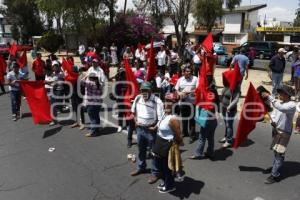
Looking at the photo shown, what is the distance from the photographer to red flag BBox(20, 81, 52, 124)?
963cm

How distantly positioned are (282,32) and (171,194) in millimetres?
44400

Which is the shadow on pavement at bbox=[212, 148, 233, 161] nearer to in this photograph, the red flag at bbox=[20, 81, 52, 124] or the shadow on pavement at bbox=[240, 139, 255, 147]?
the shadow on pavement at bbox=[240, 139, 255, 147]

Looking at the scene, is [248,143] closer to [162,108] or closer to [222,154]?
[222,154]

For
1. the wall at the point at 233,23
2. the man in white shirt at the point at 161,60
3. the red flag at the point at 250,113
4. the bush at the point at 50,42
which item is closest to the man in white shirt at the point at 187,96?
the red flag at the point at 250,113

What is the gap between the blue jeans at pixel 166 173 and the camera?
5.55 metres

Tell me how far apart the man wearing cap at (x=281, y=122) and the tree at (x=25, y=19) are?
50.3 m

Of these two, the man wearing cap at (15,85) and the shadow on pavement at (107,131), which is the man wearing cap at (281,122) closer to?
the shadow on pavement at (107,131)

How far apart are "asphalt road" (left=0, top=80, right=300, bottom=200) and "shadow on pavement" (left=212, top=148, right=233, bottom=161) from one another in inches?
0.8

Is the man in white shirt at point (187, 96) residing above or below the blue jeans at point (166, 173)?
above

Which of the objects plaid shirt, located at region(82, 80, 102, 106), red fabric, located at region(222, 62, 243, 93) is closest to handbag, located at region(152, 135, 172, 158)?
red fabric, located at region(222, 62, 243, 93)

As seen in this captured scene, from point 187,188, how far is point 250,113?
166 cm

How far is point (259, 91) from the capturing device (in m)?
6.36

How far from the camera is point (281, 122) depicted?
5.88m

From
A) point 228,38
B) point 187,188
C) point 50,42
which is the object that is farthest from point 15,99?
point 228,38
